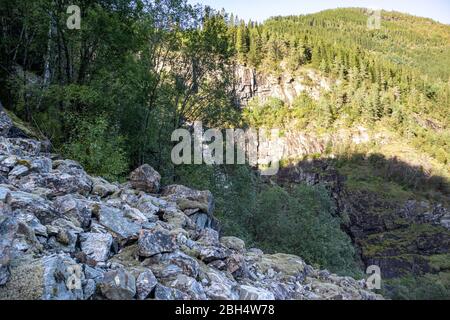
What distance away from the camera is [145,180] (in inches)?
723

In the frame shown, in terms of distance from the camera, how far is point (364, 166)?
124875 millimetres

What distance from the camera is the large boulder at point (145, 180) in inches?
719

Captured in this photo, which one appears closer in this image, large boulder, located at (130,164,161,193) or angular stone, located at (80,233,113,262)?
angular stone, located at (80,233,113,262)

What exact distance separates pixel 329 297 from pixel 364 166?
120 m

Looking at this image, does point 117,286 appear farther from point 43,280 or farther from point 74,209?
point 74,209

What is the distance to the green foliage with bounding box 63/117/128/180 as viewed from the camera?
19484 millimetres

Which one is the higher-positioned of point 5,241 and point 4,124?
point 4,124

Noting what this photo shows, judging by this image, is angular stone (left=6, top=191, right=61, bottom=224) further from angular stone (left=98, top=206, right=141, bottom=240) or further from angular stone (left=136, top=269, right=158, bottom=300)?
angular stone (left=136, top=269, right=158, bottom=300)

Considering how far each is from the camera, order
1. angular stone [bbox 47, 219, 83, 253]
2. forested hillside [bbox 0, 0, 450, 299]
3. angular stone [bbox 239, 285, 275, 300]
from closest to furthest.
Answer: angular stone [bbox 47, 219, 83, 253], angular stone [bbox 239, 285, 275, 300], forested hillside [bbox 0, 0, 450, 299]

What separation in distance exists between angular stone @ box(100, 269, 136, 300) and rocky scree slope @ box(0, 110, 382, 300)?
2 cm

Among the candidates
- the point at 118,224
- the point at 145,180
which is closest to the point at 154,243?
the point at 118,224

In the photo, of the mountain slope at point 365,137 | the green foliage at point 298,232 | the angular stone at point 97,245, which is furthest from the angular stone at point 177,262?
the mountain slope at point 365,137

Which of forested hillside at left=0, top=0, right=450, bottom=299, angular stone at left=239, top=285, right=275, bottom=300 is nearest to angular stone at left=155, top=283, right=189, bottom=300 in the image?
angular stone at left=239, top=285, right=275, bottom=300

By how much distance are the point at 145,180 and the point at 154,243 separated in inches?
343
